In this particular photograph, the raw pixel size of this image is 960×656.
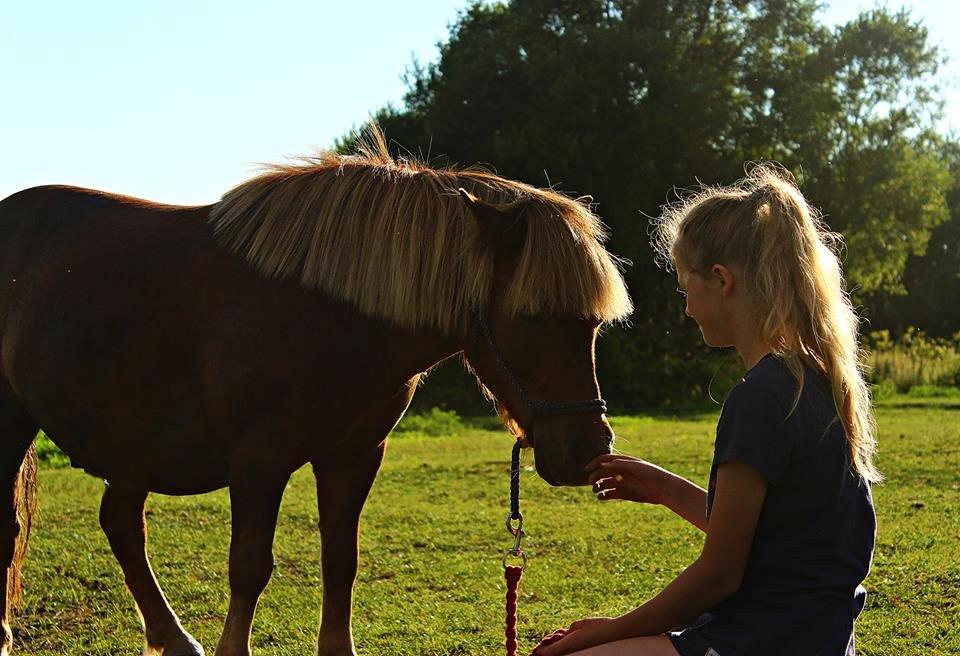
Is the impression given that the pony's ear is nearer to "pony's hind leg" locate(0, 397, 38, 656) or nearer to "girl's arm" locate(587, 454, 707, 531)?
"girl's arm" locate(587, 454, 707, 531)

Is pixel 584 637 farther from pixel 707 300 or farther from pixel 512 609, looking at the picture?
pixel 707 300

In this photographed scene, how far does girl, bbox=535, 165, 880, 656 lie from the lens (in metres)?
2.18

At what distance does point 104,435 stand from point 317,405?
0.94 metres

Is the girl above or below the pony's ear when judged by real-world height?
below

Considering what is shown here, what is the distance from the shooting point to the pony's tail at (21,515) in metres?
4.36

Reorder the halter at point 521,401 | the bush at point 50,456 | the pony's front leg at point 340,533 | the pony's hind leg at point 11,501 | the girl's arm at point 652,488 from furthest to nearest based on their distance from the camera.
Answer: the bush at point 50,456
the pony's hind leg at point 11,501
the pony's front leg at point 340,533
the halter at point 521,401
the girl's arm at point 652,488

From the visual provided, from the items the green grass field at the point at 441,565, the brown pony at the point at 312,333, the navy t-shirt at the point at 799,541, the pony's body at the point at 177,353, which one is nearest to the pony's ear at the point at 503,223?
the brown pony at the point at 312,333

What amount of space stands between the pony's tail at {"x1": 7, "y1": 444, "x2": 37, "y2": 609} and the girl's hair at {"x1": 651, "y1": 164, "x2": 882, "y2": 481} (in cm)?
321

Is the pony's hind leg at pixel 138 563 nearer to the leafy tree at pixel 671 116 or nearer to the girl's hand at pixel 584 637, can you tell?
the girl's hand at pixel 584 637

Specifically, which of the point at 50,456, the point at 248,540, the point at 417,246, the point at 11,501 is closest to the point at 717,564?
the point at 417,246

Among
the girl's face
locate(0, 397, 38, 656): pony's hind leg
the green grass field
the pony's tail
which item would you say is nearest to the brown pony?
locate(0, 397, 38, 656): pony's hind leg

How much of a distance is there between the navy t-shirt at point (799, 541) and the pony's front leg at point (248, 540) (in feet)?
5.08

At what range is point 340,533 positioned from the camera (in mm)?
3742

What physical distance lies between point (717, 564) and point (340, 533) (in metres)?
1.85
